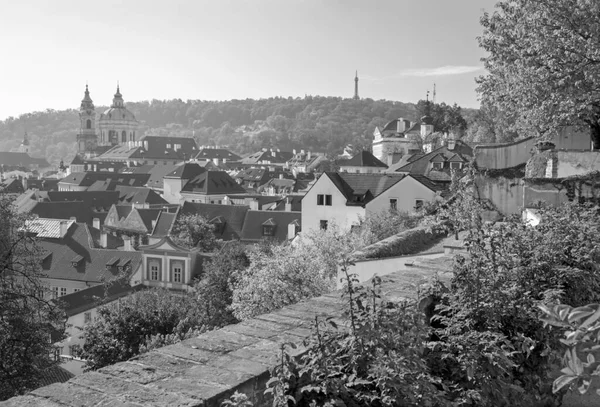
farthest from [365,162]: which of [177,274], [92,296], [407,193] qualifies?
[92,296]

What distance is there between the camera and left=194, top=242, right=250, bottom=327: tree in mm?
26859

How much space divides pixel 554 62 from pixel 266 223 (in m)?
35.9

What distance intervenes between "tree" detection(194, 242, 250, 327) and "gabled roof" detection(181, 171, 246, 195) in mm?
42412

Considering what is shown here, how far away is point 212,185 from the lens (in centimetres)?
7744

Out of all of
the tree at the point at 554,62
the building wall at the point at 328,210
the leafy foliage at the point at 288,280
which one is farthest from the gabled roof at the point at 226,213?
the tree at the point at 554,62

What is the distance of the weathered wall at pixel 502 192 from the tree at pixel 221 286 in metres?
12.9

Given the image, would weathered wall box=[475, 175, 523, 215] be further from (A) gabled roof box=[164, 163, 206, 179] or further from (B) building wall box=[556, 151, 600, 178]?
(A) gabled roof box=[164, 163, 206, 179]

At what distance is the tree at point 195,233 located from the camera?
4600cm

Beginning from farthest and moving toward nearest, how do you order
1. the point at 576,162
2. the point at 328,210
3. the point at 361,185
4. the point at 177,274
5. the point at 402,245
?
the point at 177,274 → the point at 361,185 → the point at 328,210 → the point at 402,245 → the point at 576,162

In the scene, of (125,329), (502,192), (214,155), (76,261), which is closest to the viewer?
(502,192)

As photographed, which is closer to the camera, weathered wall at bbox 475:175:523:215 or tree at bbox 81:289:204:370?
weathered wall at bbox 475:175:523:215

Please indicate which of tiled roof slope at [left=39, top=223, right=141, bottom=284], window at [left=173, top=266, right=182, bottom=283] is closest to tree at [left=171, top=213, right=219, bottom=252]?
window at [left=173, top=266, right=182, bottom=283]

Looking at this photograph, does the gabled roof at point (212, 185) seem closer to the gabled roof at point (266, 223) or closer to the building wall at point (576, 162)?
the gabled roof at point (266, 223)

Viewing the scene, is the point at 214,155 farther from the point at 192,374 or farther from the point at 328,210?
the point at 192,374
